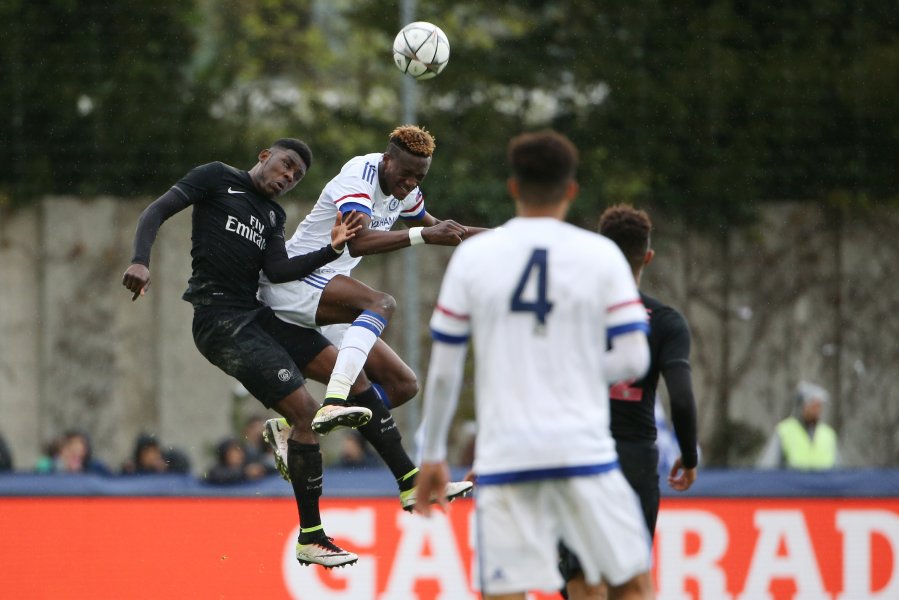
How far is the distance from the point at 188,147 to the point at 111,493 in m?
6.42

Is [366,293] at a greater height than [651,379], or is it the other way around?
[366,293]

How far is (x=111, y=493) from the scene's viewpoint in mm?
10305

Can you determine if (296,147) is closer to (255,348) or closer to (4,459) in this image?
(255,348)

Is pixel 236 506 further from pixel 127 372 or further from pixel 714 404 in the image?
pixel 714 404

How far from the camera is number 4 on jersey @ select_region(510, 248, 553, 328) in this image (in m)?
5.00

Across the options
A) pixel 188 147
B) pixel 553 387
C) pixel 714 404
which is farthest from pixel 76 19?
pixel 553 387

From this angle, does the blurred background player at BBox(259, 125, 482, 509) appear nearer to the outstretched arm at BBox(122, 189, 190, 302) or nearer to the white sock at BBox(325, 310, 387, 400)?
the white sock at BBox(325, 310, 387, 400)

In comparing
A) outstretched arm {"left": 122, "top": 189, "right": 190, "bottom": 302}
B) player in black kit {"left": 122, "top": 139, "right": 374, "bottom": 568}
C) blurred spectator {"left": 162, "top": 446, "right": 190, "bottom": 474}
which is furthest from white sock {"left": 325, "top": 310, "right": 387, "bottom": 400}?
blurred spectator {"left": 162, "top": 446, "right": 190, "bottom": 474}

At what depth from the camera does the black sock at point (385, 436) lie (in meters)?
7.68

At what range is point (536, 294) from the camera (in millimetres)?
5000

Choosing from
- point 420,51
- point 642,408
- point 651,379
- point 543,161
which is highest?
point 420,51

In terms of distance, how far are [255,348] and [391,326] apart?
7.67 metres

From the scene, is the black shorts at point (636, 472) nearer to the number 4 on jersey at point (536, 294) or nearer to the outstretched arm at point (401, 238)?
the outstretched arm at point (401, 238)

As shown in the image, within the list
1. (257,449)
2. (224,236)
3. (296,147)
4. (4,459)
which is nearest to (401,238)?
(296,147)
